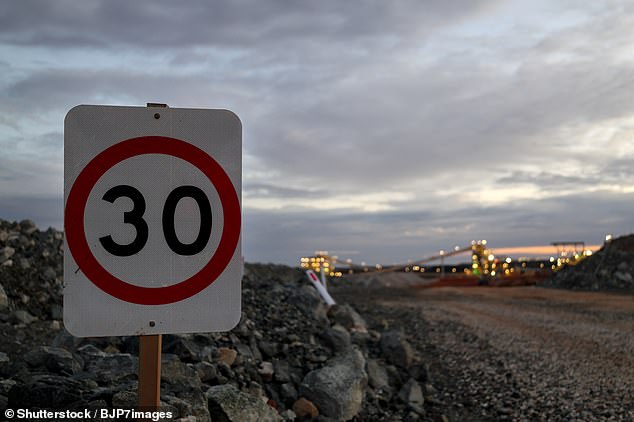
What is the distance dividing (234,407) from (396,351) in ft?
20.0

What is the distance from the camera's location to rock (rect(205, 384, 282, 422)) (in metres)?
4.66

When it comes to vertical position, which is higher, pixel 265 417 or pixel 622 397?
pixel 265 417

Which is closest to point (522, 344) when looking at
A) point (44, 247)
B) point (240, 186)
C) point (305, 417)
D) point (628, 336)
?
point (628, 336)

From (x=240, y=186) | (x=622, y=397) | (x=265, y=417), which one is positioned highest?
(x=240, y=186)

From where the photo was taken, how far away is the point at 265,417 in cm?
501

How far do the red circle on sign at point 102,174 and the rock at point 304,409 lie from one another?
4580 millimetres

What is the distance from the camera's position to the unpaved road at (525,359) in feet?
26.9

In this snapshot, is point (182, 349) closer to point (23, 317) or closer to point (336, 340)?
point (23, 317)

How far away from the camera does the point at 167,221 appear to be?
2.54 meters

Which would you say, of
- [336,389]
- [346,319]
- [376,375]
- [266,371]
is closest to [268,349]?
[266,371]

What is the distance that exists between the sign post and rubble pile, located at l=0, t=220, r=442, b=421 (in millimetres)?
1547

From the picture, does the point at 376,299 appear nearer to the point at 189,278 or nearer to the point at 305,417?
the point at 305,417

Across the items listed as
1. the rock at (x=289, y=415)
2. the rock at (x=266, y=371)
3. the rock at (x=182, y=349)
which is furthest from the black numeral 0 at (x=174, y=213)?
the rock at (x=266, y=371)

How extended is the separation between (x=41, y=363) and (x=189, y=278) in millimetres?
3199
